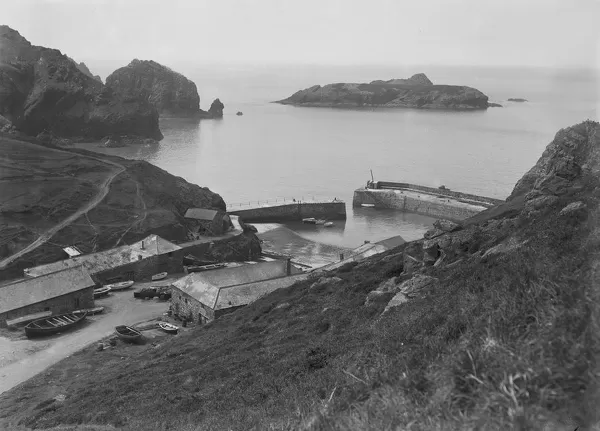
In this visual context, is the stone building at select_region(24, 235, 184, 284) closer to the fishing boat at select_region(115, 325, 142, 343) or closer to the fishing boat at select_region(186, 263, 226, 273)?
the fishing boat at select_region(186, 263, 226, 273)

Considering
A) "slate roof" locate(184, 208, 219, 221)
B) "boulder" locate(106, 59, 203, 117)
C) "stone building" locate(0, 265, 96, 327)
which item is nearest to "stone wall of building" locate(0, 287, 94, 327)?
"stone building" locate(0, 265, 96, 327)

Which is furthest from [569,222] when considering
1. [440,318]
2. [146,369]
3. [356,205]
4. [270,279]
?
[356,205]

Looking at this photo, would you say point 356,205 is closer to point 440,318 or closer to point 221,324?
point 221,324

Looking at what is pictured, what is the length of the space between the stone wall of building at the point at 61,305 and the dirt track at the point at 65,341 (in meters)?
1.43

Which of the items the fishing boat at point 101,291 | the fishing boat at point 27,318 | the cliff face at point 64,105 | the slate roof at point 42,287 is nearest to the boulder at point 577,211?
the fishing boat at point 27,318

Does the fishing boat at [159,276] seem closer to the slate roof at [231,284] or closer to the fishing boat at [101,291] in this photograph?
the fishing boat at [101,291]

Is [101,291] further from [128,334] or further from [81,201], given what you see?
[81,201]

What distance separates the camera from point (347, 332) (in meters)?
18.1

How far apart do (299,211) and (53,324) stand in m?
45.9

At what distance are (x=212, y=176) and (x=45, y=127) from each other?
178 ft

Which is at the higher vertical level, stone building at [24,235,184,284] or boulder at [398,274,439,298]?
boulder at [398,274,439,298]

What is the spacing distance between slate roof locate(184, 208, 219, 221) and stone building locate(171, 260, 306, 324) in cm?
2190

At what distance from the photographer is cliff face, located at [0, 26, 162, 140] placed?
130 metres

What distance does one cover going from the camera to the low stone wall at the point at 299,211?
2950 inches
